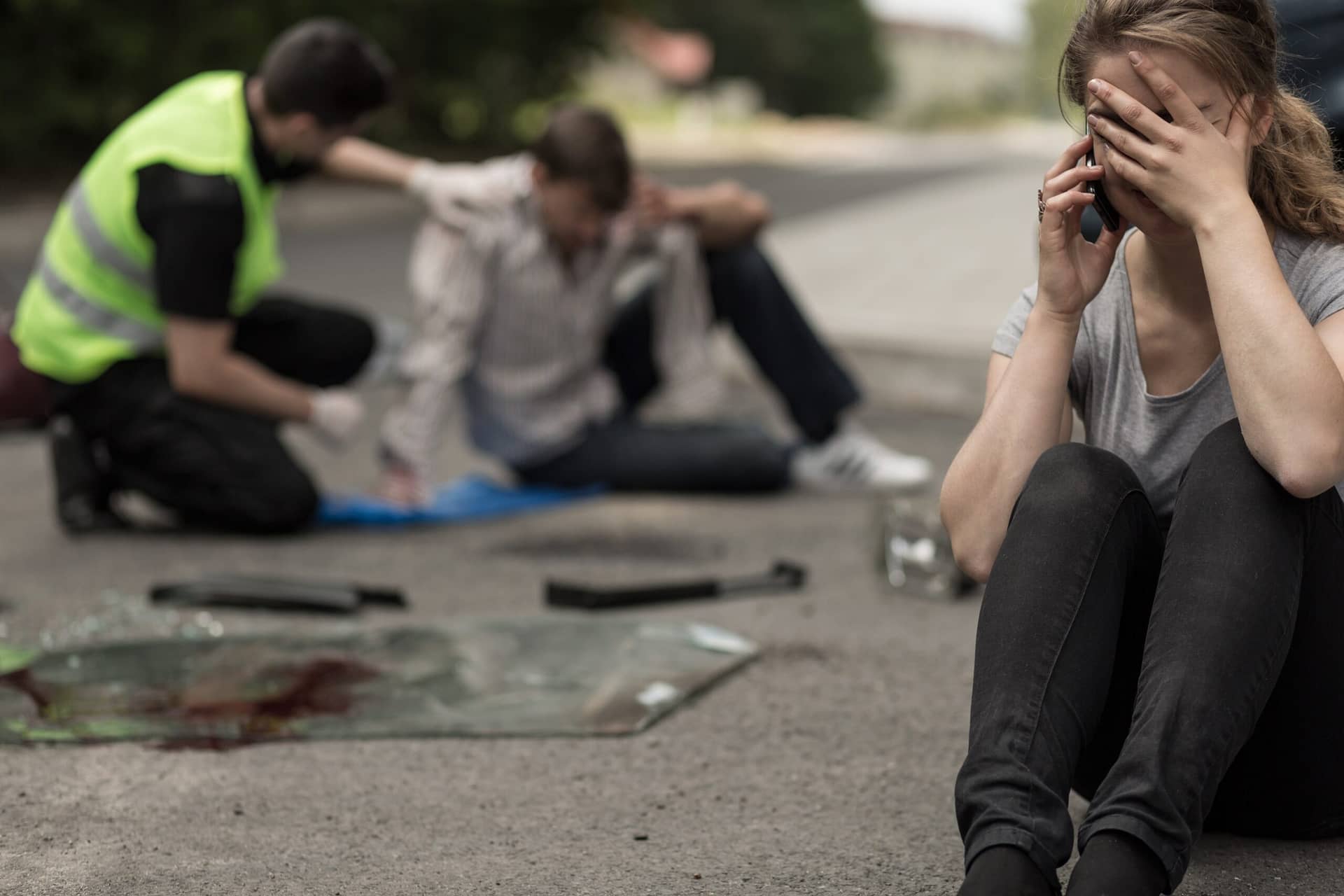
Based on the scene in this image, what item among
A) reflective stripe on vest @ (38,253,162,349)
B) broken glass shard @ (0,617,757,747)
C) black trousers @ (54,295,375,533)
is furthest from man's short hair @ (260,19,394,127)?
broken glass shard @ (0,617,757,747)

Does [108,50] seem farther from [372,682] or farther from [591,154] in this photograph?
[372,682]

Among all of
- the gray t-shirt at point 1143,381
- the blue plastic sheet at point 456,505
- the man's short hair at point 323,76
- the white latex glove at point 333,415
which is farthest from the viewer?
the blue plastic sheet at point 456,505

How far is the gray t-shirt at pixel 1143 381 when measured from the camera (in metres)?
2.30

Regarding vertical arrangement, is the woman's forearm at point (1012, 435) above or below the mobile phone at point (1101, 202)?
below

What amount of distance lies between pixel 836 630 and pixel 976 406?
2.94 meters

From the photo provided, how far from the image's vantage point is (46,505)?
4.95 metres

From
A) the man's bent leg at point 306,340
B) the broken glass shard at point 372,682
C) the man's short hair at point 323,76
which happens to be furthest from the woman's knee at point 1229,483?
the man's bent leg at point 306,340

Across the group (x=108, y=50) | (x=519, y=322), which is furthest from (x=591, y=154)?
(x=108, y=50)

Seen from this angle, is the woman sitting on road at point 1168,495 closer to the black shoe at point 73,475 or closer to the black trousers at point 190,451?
the black trousers at point 190,451

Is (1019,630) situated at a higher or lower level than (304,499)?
higher

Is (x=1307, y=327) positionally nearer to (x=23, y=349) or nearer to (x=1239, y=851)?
(x=1239, y=851)

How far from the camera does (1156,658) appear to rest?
2.09 m

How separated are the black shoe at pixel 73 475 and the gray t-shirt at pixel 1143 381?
2.88 m

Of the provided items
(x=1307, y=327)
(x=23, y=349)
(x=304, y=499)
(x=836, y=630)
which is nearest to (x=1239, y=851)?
(x=1307, y=327)
